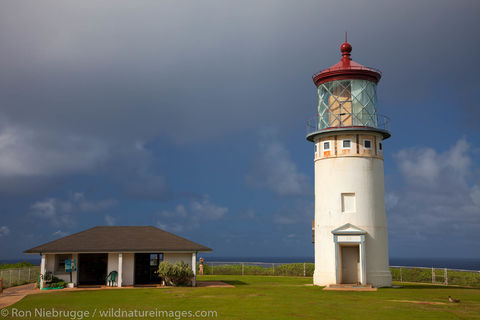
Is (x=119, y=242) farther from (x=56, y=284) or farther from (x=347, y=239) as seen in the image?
(x=347, y=239)

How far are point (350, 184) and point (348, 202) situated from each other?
3.71ft

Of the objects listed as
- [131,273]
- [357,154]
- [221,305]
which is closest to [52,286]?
[131,273]

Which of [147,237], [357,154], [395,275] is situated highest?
[357,154]

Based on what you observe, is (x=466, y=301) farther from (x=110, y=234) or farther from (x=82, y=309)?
(x=110, y=234)

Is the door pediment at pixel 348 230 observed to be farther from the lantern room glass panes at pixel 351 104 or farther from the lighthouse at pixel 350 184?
the lantern room glass panes at pixel 351 104

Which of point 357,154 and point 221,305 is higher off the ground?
point 357,154

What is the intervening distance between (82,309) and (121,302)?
7.42 feet

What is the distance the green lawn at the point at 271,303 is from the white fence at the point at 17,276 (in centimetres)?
738

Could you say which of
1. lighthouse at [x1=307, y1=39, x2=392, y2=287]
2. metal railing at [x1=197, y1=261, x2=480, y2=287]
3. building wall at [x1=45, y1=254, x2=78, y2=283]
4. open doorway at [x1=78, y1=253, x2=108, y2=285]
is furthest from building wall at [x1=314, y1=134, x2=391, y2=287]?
building wall at [x1=45, y1=254, x2=78, y2=283]

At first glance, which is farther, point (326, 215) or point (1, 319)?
point (326, 215)

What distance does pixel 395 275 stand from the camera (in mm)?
35344

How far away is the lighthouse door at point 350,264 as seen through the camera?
29.0 metres

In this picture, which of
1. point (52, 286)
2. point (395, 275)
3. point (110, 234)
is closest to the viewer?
point (52, 286)

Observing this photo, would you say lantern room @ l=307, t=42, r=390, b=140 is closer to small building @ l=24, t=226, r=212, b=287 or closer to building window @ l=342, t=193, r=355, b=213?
building window @ l=342, t=193, r=355, b=213
